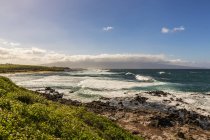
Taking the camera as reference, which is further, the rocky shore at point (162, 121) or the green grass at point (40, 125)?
the rocky shore at point (162, 121)

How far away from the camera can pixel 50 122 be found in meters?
15.8

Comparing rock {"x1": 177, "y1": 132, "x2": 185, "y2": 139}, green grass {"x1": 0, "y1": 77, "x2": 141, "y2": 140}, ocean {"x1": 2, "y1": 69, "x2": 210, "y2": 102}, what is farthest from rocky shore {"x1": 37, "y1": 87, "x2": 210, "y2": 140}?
ocean {"x1": 2, "y1": 69, "x2": 210, "y2": 102}

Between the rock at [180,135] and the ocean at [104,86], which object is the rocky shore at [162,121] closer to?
the rock at [180,135]

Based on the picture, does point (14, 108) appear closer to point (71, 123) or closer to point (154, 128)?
point (71, 123)

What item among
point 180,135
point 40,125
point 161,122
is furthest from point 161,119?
point 40,125

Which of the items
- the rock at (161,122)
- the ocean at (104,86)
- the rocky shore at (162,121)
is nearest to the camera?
the rocky shore at (162,121)

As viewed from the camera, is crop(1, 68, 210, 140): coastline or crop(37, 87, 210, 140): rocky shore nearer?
crop(37, 87, 210, 140): rocky shore

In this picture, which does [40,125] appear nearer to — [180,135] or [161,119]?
[180,135]

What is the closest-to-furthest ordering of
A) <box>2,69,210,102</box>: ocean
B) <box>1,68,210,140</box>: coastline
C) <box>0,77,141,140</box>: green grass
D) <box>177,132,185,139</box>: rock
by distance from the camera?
<box>0,77,141,140</box>: green grass < <box>177,132,185,139</box>: rock < <box>1,68,210,140</box>: coastline < <box>2,69,210,102</box>: ocean

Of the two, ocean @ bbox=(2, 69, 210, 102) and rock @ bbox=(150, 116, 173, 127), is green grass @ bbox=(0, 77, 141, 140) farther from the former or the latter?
ocean @ bbox=(2, 69, 210, 102)

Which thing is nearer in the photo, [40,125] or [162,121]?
[40,125]

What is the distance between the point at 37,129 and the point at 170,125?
2110 cm

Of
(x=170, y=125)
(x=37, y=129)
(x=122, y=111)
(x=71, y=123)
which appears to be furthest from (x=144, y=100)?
(x=37, y=129)

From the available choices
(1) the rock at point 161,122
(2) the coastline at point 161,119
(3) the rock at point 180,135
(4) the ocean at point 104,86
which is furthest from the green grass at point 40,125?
(4) the ocean at point 104,86
